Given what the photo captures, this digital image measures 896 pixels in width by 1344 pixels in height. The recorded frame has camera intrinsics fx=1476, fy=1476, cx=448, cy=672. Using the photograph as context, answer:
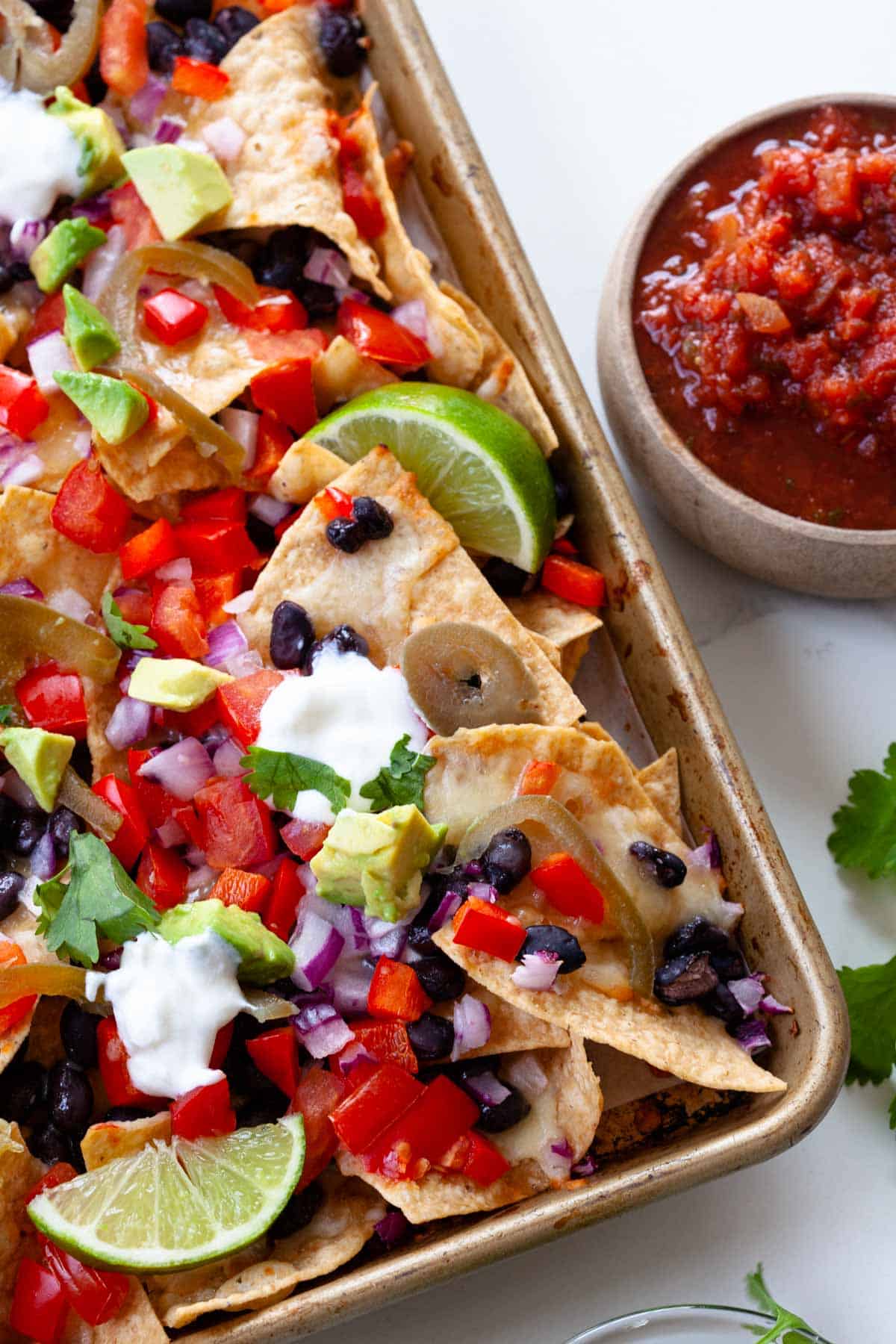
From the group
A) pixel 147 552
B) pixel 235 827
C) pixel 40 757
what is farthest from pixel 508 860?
pixel 147 552

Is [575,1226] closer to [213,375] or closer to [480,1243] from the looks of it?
[480,1243]

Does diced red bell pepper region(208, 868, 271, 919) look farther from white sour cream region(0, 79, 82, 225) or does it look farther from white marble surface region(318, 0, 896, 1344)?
white sour cream region(0, 79, 82, 225)

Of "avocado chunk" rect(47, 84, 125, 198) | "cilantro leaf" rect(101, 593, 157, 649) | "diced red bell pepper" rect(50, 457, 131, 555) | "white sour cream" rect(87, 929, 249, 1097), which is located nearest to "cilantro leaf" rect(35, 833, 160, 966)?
"white sour cream" rect(87, 929, 249, 1097)

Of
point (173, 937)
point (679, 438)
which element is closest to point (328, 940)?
point (173, 937)

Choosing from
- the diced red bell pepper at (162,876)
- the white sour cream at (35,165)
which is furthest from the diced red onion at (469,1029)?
the white sour cream at (35,165)

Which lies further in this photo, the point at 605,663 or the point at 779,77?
the point at 779,77
